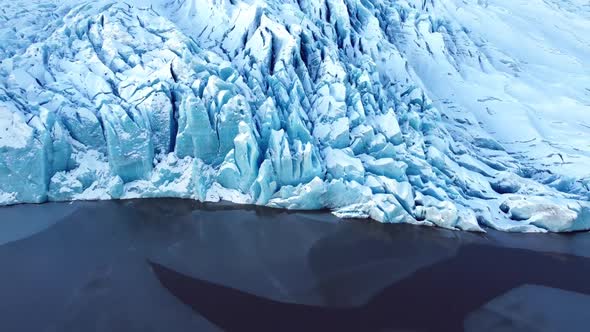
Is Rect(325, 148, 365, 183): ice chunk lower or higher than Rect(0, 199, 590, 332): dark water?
higher

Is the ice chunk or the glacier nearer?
the glacier

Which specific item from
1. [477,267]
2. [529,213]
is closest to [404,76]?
[529,213]

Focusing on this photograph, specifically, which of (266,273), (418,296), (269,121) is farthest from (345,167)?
(418,296)

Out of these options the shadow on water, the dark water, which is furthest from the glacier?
the shadow on water

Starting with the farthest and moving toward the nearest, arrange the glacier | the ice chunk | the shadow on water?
the ice chunk → the glacier → the shadow on water

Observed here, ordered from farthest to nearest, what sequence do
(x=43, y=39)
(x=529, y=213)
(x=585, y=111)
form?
(x=585, y=111) → (x=43, y=39) → (x=529, y=213)

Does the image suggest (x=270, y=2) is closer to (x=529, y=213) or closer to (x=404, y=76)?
(x=404, y=76)

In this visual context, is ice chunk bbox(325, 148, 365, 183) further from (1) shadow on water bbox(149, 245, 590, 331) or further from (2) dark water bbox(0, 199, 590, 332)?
(1) shadow on water bbox(149, 245, 590, 331)
